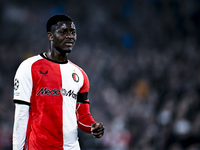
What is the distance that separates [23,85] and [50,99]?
10.3 inches

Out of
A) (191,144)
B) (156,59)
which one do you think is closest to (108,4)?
(156,59)

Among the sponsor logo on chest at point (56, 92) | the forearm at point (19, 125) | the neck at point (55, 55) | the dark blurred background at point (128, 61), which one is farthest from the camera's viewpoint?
the dark blurred background at point (128, 61)

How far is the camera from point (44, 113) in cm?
233

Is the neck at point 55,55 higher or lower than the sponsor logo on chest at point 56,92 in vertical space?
higher

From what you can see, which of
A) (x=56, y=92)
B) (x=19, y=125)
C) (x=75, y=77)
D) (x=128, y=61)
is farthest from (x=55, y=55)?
(x=128, y=61)

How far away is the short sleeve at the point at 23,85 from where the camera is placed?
2.27m

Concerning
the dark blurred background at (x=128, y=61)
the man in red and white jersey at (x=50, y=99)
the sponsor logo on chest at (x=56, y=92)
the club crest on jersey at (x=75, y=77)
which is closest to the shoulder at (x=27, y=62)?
the man in red and white jersey at (x=50, y=99)

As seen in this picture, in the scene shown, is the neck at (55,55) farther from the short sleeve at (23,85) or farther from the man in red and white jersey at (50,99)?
the short sleeve at (23,85)

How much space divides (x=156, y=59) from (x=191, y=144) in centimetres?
397

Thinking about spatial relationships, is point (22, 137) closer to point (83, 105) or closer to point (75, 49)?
point (83, 105)

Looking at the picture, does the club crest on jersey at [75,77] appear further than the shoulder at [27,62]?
Yes

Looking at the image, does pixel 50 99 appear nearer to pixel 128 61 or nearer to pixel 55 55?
pixel 55 55

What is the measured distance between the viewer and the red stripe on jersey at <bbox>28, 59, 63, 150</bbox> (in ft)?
7.63

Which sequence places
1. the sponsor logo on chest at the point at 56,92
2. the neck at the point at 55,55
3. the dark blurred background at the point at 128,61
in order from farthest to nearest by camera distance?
the dark blurred background at the point at 128,61 → the neck at the point at 55,55 → the sponsor logo on chest at the point at 56,92
